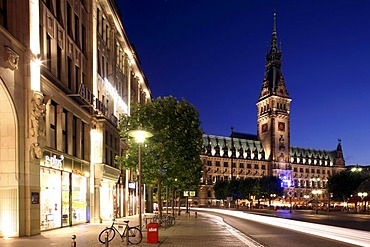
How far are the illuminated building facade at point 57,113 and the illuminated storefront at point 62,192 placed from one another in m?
0.07

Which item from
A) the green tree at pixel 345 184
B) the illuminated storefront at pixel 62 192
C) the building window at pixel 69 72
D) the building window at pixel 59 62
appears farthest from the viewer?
the green tree at pixel 345 184

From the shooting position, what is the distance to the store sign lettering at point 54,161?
28987mm

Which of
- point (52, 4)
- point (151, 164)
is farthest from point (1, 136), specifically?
point (151, 164)

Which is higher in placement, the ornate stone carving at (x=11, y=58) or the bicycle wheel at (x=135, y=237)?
the ornate stone carving at (x=11, y=58)

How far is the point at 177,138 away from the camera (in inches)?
1566

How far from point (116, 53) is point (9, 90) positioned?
101ft

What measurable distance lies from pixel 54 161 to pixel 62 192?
3.42 metres

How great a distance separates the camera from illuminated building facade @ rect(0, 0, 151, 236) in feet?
81.0

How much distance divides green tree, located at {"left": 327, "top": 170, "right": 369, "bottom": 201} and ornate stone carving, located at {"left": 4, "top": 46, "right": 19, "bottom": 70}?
100 metres

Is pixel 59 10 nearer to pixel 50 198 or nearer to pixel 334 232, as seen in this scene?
pixel 50 198

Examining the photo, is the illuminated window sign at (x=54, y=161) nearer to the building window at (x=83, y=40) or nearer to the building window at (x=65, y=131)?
the building window at (x=65, y=131)

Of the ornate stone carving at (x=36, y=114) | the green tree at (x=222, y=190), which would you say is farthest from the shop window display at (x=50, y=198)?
the green tree at (x=222, y=190)

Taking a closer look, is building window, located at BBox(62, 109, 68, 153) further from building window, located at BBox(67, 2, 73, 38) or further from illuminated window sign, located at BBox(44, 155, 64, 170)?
building window, located at BBox(67, 2, 73, 38)

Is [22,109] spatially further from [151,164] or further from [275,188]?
[275,188]
